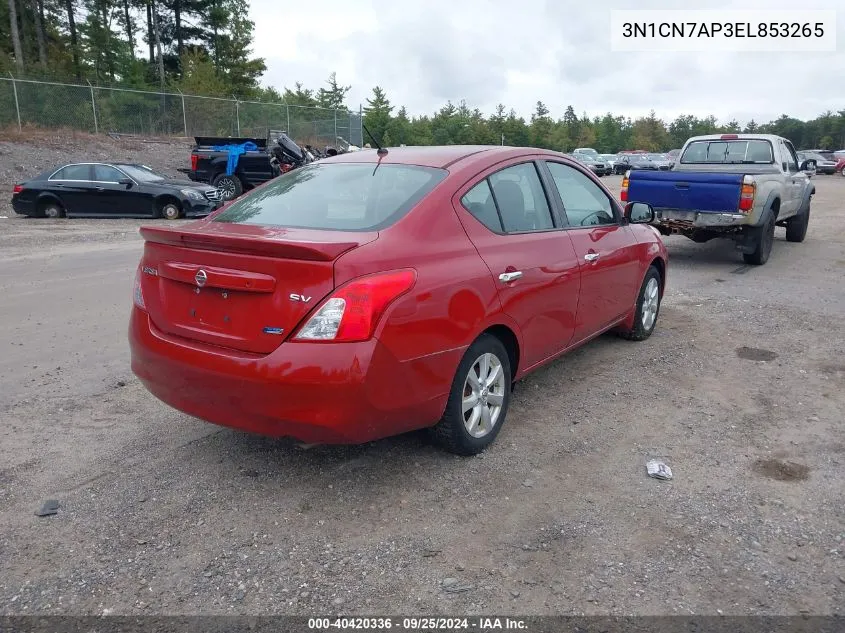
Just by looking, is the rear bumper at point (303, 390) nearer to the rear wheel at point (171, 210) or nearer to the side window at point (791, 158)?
the side window at point (791, 158)

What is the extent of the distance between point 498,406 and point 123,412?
2448mm

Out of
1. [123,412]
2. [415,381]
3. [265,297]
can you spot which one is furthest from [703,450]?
[123,412]

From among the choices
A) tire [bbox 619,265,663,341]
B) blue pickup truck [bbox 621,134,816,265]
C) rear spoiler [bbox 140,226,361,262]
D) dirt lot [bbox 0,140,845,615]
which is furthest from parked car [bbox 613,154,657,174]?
rear spoiler [bbox 140,226,361,262]

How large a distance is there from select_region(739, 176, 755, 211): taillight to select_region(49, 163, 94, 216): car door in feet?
44.8

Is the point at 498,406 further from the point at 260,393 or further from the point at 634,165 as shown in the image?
the point at 634,165

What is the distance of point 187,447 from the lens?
3900mm

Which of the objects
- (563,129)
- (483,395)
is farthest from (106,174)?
(563,129)

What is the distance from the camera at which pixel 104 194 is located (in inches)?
612

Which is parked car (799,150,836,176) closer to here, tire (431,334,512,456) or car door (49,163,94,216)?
car door (49,163,94,216)

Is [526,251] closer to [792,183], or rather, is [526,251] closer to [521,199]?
[521,199]

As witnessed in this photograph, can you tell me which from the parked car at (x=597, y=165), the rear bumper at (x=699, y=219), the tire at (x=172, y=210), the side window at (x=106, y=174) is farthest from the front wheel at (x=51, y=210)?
the parked car at (x=597, y=165)

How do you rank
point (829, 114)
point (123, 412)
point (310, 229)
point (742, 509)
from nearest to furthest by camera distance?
1. point (742, 509)
2. point (310, 229)
3. point (123, 412)
4. point (829, 114)

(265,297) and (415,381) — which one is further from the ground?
(265,297)

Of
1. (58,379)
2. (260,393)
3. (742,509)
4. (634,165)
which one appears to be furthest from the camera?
(634,165)
